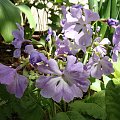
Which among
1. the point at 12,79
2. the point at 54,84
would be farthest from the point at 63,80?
the point at 12,79

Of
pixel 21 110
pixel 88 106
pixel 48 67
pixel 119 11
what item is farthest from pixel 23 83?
pixel 119 11

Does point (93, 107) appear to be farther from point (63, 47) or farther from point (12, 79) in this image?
point (12, 79)

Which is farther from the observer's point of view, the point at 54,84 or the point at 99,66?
the point at 99,66

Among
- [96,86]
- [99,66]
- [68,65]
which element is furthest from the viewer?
[96,86]

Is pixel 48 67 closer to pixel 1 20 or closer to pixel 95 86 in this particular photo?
pixel 1 20

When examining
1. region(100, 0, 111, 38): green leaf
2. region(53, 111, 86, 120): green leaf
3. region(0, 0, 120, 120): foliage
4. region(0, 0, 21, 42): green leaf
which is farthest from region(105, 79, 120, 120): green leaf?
region(100, 0, 111, 38): green leaf

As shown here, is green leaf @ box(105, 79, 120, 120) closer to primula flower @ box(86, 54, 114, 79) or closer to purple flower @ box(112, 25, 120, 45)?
primula flower @ box(86, 54, 114, 79)
